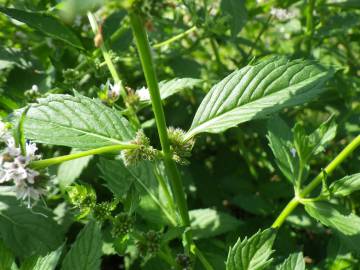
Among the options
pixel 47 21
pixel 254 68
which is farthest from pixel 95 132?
pixel 47 21

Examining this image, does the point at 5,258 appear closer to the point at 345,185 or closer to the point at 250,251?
the point at 250,251

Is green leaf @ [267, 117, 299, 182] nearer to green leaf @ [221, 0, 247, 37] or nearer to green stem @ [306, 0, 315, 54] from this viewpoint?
green leaf @ [221, 0, 247, 37]

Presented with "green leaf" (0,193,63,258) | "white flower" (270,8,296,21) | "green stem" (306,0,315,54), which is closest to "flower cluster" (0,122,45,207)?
"green leaf" (0,193,63,258)

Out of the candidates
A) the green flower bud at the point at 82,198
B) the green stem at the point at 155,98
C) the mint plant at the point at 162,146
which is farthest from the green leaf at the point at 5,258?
the green stem at the point at 155,98

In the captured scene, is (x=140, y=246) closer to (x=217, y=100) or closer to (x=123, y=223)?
(x=123, y=223)

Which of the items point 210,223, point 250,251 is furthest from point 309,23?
point 250,251
